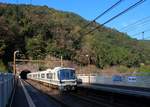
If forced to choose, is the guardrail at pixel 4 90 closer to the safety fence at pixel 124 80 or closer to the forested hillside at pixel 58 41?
the safety fence at pixel 124 80

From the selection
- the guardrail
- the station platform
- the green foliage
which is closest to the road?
the guardrail

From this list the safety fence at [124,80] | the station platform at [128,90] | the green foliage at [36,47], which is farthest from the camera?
the green foliage at [36,47]

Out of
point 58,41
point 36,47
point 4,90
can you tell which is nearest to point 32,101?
point 4,90

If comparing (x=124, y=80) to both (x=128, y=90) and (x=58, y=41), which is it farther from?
(x=58, y=41)

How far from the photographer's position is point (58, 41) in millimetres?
149625

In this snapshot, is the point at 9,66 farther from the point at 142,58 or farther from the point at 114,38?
the point at 142,58

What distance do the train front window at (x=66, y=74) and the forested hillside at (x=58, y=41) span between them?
7141 centimetres

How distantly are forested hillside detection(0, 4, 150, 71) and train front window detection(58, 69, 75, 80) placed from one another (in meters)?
71.4

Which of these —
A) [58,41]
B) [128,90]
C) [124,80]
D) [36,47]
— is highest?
[58,41]

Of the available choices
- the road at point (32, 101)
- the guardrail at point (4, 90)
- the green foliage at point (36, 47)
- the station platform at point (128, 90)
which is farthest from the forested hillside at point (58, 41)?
the guardrail at point (4, 90)

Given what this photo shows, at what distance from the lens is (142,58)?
134500 millimetres

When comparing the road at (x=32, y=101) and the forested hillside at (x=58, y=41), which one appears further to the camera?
the forested hillside at (x=58, y=41)

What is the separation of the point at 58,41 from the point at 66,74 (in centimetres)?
10306

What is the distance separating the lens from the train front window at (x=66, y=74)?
4663 centimetres
